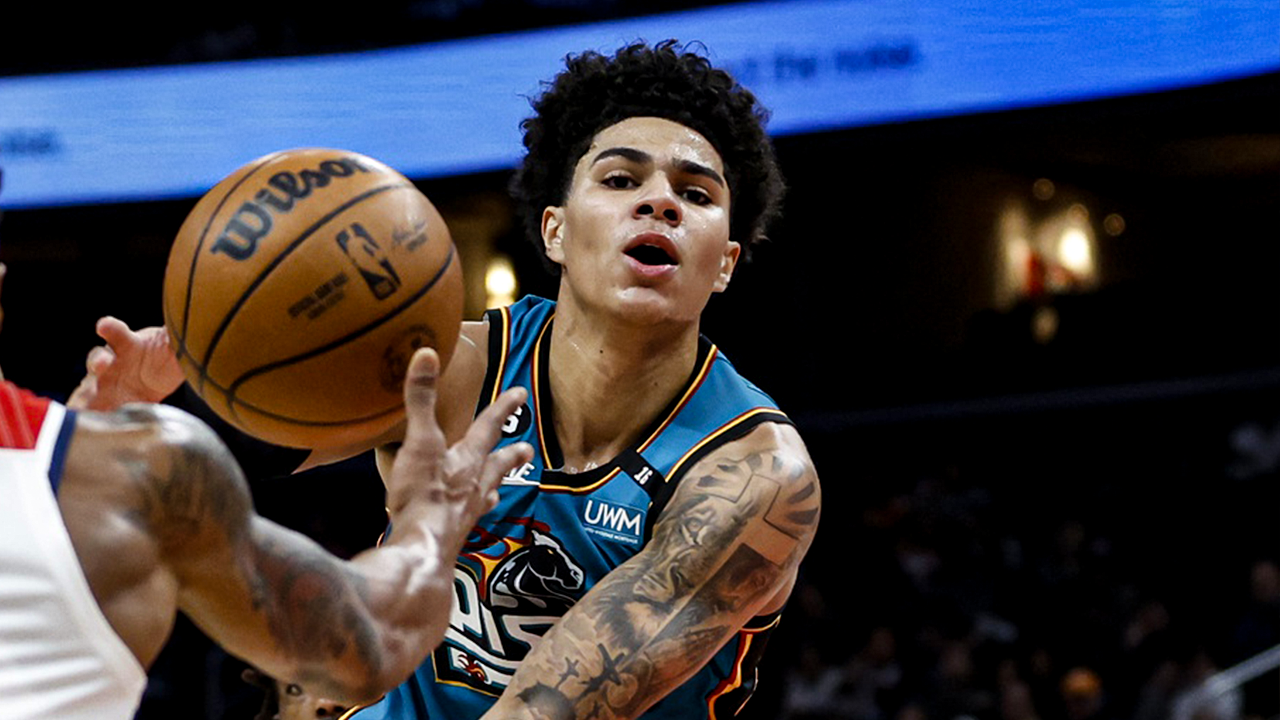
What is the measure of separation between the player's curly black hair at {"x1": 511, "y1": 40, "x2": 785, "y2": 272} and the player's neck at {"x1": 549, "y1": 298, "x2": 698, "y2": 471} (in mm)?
496

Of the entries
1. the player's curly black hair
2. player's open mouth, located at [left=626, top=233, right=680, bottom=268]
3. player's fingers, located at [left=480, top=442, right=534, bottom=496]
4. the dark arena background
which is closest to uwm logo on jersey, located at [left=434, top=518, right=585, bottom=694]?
player's open mouth, located at [left=626, top=233, right=680, bottom=268]

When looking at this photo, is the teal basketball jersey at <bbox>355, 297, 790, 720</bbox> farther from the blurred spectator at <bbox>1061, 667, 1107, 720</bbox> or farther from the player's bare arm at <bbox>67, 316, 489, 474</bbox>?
the blurred spectator at <bbox>1061, 667, 1107, 720</bbox>

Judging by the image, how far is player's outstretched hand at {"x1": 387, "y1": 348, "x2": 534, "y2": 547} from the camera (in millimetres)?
2447

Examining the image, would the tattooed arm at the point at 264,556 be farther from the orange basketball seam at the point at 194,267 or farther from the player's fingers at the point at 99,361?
the player's fingers at the point at 99,361

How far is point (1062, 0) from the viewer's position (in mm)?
8656

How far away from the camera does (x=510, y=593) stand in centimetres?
343

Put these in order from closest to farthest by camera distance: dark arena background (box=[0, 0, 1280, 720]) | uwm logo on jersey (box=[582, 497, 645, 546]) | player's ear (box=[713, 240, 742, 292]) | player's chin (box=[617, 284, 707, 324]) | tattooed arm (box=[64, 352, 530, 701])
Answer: tattooed arm (box=[64, 352, 530, 701]) → uwm logo on jersey (box=[582, 497, 645, 546]) → player's chin (box=[617, 284, 707, 324]) → player's ear (box=[713, 240, 742, 292]) → dark arena background (box=[0, 0, 1280, 720])

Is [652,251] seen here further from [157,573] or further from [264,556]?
[157,573]

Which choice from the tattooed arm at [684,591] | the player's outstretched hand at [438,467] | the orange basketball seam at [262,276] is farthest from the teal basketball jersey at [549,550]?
the player's outstretched hand at [438,467]

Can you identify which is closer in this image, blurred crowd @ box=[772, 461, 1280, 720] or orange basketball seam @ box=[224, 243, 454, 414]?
orange basketball seam @ box=[224, 243, 454, 414]

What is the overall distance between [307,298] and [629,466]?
904 mm

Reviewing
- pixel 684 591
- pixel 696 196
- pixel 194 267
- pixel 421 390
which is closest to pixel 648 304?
pixel 696 196

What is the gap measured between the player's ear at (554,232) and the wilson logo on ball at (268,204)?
1.00 metres

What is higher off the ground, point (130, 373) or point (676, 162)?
point (676, 162)
